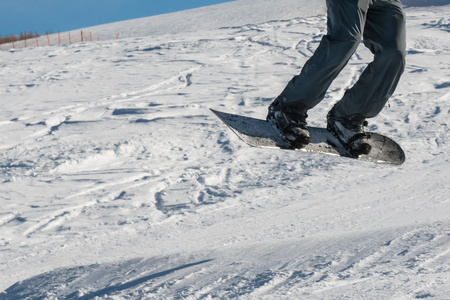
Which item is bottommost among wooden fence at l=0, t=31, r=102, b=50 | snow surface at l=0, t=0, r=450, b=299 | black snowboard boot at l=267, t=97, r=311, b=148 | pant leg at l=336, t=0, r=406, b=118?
snow surface at l=0, t=0, r=450, b=299

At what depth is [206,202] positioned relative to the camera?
301 cm

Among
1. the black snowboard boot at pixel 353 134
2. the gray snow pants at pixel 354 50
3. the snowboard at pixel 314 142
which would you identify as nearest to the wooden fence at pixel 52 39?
the snowboard at pixel 314 142

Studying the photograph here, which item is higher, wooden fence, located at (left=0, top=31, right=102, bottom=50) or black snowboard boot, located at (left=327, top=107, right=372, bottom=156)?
wooden fence, located at (left=0, top=31, right=102, bottom=50)

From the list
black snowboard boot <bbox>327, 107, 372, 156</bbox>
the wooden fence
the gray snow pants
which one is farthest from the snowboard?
the wooden fence

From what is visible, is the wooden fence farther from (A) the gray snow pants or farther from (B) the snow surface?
(A) the gray snow pants

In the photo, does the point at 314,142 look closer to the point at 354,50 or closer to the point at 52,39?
the point at 354,50

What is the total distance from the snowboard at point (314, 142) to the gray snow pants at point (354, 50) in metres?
0.22

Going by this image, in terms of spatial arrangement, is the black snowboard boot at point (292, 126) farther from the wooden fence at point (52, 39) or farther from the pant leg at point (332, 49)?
→ the wooden fence at point (52, 39)

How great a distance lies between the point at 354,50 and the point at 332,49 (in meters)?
0.13

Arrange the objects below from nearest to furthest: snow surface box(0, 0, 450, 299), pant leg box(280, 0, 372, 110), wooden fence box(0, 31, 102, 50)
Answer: snow surface box(0, 0, 450, 299) → pant leg box(280, 0, 372, 110) → wooden fence box(0, 31, 102, 50)

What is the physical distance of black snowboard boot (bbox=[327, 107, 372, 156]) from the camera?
11.4ft

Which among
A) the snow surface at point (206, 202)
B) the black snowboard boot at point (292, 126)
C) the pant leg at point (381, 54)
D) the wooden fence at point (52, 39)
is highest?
the wooden fence at point (52, 39)

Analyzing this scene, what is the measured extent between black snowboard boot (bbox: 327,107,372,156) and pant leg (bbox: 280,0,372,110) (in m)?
0.32

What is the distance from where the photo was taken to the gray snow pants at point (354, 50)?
3.02 m
